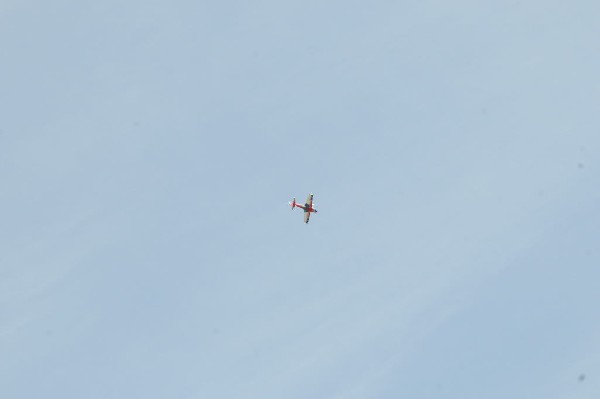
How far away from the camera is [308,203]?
7331cm
